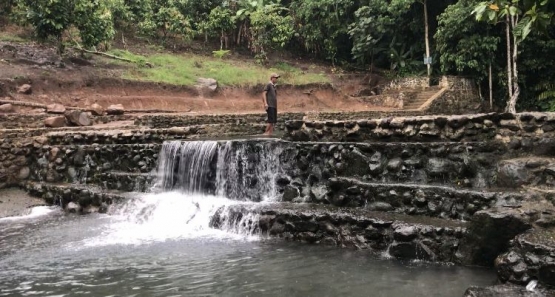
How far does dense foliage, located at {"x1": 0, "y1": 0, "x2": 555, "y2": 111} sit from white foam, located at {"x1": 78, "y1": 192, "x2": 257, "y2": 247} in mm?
10643

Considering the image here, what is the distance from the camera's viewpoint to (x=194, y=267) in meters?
5.30

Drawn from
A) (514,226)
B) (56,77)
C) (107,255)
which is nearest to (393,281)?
(514,226)

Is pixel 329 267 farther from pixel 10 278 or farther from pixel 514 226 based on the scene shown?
pixel 10 278

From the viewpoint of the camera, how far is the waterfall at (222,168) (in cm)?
789

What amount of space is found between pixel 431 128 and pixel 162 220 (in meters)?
4.56

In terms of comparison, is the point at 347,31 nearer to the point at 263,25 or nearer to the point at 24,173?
the point at 263,25

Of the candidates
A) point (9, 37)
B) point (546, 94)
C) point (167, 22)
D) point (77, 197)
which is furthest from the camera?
point (167, 22)

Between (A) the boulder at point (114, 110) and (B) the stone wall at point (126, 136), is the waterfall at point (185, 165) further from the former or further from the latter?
(A) the boulder at point (114, 110)

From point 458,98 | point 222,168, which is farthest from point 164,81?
point 458,98

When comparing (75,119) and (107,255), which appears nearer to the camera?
(107,255)

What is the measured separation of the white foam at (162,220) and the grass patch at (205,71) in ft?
37.4

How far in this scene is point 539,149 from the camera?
19.4ft

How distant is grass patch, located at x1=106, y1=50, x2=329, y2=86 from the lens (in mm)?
19688

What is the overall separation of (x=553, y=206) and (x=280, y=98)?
17.5 m
